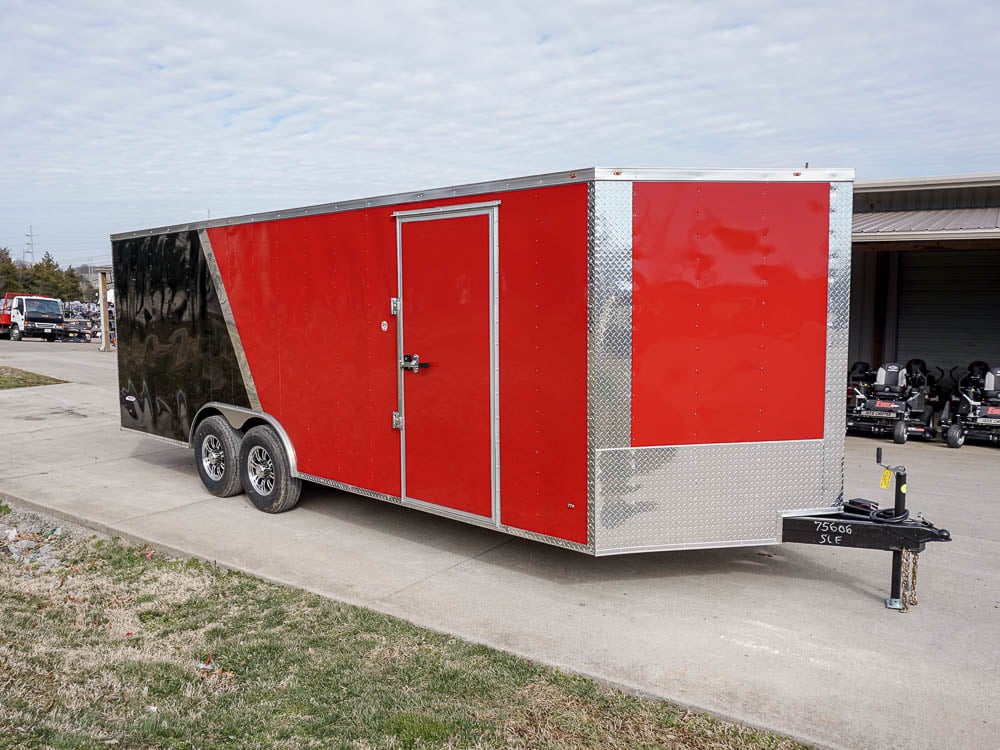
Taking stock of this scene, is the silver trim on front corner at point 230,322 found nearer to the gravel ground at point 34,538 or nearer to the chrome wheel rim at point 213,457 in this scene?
the chrome wheel rim at point 213,457

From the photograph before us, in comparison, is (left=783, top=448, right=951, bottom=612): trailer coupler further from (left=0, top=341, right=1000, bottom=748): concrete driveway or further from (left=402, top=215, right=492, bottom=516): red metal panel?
(left=402, top=215, right=492, bottom=516): red metal panel

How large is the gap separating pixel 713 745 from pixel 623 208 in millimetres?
2997

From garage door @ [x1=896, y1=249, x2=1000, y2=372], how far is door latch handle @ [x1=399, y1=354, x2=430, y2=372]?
40.1 ft

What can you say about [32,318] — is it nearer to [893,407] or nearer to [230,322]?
[230,322]

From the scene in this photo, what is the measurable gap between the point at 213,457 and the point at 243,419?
793mm

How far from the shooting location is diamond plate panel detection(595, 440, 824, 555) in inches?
195

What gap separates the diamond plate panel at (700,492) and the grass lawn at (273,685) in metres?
1.22

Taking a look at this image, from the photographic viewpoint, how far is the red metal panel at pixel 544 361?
196 inches

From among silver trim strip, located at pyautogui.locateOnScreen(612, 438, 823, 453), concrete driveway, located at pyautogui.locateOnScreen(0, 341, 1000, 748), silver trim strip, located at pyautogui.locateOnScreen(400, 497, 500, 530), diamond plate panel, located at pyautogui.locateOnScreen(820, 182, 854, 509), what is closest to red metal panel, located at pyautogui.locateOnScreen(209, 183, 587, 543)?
silver trim strip, located at pyautogui.locateOnScreen(400, 497, 500, 530)

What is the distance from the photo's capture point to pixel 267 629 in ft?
15.2

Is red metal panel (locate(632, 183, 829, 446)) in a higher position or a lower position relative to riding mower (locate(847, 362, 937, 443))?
higher

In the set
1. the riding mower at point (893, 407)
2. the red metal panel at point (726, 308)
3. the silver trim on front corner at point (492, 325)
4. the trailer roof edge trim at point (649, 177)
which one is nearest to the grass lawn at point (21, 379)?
the silver trim on front corner at point (492, 325)

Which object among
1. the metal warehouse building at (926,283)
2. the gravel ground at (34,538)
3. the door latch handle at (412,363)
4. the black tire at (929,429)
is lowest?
the gravel ground at (34,538)

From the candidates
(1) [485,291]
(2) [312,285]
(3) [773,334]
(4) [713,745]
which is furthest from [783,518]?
(2) [312,285]
